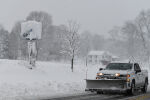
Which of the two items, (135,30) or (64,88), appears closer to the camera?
(64,88)

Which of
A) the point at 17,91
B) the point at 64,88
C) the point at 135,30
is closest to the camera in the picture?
the point at 17,91

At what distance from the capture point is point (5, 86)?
1439 centimetres

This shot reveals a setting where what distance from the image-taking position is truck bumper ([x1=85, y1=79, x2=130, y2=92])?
1370cm

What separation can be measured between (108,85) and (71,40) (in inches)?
575

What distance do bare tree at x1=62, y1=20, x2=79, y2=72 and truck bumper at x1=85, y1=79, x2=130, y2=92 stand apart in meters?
12.9

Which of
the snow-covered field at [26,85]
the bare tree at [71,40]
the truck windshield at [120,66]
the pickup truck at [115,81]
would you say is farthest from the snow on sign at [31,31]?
the pickup truck at [115,81]

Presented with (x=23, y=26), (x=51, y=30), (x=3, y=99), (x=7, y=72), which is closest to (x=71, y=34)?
(x=23, y=26)

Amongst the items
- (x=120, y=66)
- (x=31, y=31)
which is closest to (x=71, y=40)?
(x=31, y=31)

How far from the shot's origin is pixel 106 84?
13984 millimetres

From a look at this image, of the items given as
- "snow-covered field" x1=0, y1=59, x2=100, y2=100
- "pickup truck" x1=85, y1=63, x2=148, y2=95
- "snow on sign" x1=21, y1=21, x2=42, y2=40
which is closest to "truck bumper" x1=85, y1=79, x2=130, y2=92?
"pickup truck" x1=85, y1=63, x2=148, y2=95

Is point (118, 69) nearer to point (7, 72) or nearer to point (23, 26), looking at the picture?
point (7, 72)

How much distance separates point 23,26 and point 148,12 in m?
44.9

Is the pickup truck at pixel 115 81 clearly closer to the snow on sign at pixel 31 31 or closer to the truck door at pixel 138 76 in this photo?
the truck door at pixel 138 76

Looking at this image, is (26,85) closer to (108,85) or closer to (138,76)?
(108,85)
